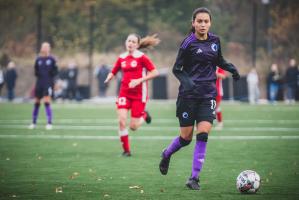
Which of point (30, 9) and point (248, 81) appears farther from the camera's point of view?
point (30, 9)

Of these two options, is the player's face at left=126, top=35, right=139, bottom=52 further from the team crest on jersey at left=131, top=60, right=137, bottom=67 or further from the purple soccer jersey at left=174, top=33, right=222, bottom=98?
the purple soccer jersey at left=174, top=33, right=222, bottom=98

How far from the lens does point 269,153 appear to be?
14.4 metres

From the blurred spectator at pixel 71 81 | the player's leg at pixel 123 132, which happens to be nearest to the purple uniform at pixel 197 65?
the player's leg at pixel 123 132

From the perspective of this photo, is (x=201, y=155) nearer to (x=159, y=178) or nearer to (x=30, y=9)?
(x=159, y=178)

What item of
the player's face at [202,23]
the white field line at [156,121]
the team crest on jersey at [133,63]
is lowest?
the white field line at [156,121]

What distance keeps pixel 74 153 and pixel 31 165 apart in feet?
7.07

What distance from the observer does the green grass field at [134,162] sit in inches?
380

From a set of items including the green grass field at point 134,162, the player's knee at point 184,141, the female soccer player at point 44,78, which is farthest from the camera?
the female soccer player at point 44,78

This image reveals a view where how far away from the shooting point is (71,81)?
39.6 meters

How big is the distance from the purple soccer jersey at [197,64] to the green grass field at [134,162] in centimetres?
120

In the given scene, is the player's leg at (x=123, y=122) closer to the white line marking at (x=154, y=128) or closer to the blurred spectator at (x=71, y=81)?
the white line marking at (x=154, y=128)

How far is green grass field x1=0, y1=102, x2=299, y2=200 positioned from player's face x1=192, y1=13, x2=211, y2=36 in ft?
6.43

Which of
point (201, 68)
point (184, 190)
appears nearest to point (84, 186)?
point (184, 190)

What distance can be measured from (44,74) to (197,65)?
11.6 m
